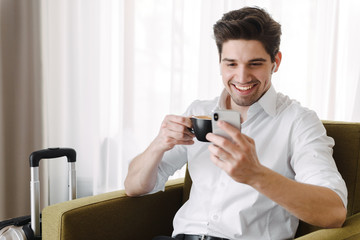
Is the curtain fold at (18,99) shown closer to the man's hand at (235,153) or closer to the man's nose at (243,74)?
the man's nose at (243,74)

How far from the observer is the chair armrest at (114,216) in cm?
127

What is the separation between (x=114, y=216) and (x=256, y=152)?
0.58 m

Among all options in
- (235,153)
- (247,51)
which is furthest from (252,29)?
(235,153)

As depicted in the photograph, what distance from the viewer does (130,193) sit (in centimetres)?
143

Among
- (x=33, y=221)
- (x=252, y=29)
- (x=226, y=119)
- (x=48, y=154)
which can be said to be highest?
(x=252, y=29)

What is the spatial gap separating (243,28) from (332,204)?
629 millimetres

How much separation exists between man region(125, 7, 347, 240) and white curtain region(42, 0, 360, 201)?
87 cm

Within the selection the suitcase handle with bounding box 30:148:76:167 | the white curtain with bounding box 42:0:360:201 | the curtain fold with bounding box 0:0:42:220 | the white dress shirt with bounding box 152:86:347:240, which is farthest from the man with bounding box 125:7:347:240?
the curtain fold with bounding box 0:0:42:220

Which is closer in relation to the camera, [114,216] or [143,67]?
[114,216]

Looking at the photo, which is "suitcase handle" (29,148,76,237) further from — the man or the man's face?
the man's face

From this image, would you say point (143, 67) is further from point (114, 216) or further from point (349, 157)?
point (349, 157)

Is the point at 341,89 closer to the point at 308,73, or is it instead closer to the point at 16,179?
the point at 308,73

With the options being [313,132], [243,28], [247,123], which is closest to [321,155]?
[313,132]

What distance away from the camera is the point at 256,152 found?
1.24 meters
